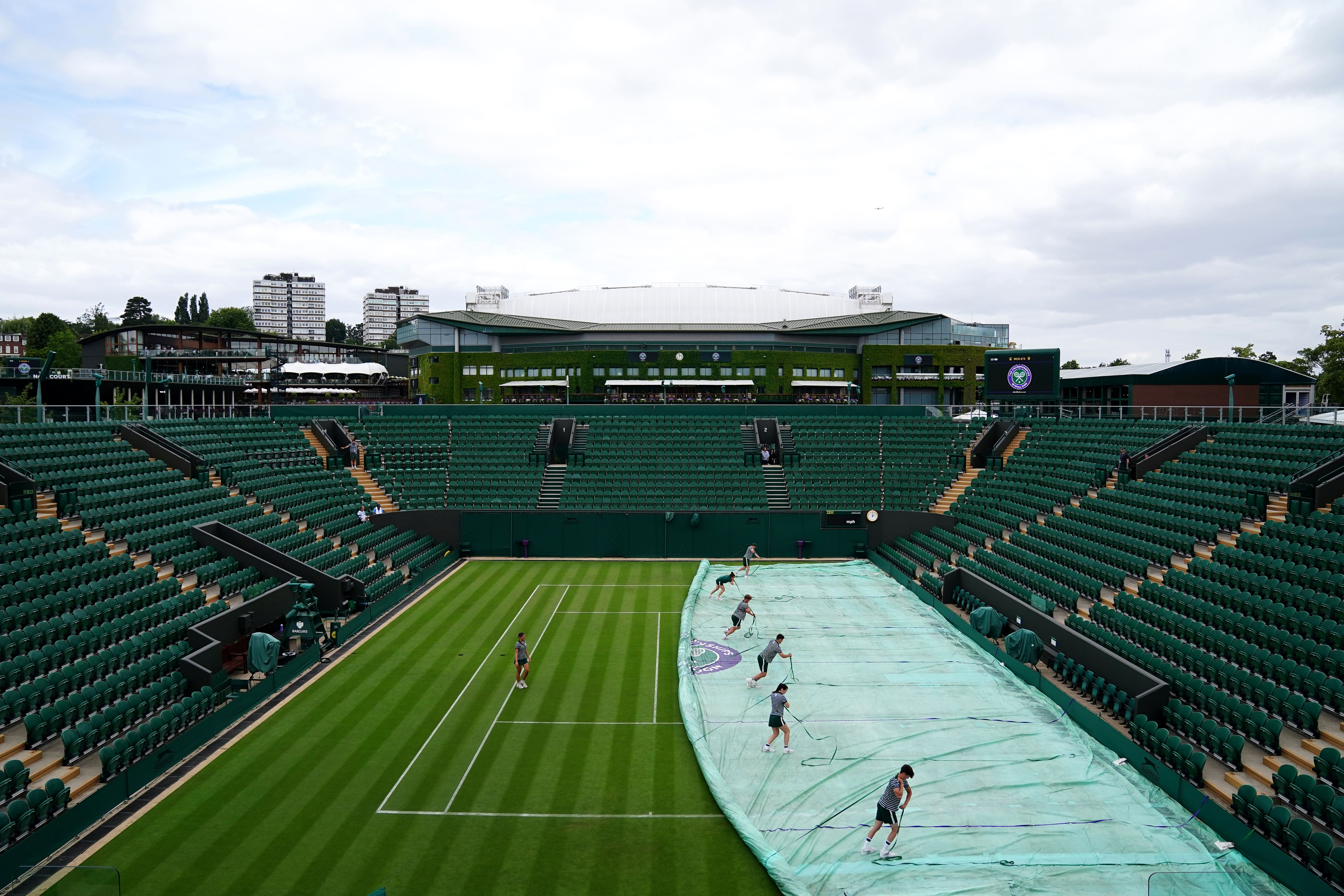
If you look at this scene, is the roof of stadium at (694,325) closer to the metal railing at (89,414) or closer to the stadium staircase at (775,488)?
the stadium staircase at (775,488)

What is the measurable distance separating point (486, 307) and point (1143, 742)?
81663 millimetres

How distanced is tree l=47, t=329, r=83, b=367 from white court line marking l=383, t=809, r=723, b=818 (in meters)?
111

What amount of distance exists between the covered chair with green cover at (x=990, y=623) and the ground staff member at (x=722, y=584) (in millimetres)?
7999

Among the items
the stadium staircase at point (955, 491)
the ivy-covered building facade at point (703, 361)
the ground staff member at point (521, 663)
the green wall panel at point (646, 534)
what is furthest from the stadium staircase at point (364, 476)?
the ivy-covered building facade at point (703, 361)

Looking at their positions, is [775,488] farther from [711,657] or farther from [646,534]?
[711,657]

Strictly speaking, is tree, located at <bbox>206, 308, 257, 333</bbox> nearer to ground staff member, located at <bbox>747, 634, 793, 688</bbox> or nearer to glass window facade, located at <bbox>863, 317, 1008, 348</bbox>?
glass window facade, located at <bbox>863, 317, 1008, 348</bbox>

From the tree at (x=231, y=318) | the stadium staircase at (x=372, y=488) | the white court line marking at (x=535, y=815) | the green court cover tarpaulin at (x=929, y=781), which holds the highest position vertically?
the tree at (x=231, y=318)

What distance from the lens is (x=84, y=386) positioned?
58.7m

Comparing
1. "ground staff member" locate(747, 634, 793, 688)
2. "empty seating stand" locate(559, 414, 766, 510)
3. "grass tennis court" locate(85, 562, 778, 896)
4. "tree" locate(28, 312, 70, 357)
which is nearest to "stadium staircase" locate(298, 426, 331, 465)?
"empty seating stand" locate(559, 414, 766, 510)

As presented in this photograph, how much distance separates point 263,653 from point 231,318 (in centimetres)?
17514

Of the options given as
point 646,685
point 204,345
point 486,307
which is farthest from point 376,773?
point 204,345

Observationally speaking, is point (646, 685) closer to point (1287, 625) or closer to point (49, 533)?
point (1287, 625)

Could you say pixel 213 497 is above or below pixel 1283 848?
above

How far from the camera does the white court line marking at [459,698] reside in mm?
Result: 14281
